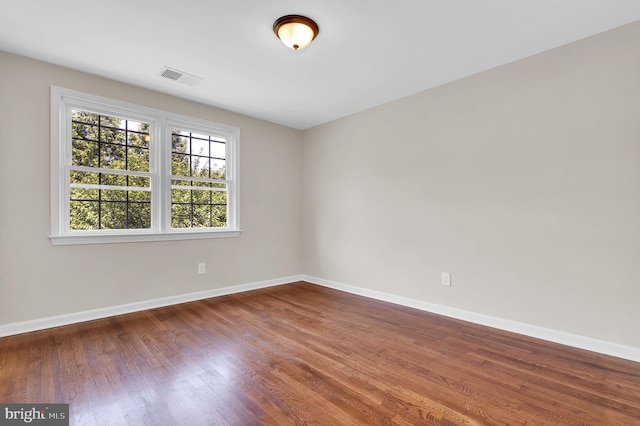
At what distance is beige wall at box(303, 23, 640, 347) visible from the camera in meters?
2.34

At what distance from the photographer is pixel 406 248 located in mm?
3646

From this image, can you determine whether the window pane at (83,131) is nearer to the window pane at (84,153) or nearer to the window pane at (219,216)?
the window pane at (84,153)

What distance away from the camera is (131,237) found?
10.9 feet

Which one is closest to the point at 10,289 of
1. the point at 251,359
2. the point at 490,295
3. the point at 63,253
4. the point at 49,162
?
the point at 63,253

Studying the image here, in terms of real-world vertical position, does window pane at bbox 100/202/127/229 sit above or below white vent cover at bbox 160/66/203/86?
below

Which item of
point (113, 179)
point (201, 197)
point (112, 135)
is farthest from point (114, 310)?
point (112, 135)

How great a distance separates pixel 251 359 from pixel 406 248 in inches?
86.7

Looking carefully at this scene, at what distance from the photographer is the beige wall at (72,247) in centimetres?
271

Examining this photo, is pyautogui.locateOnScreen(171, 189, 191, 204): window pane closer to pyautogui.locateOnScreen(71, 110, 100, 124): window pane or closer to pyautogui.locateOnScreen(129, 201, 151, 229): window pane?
pyautogui.locateOnScreen(129, 201, 151, 229): window pane

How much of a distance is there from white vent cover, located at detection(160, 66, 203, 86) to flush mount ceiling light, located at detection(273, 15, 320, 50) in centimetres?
128

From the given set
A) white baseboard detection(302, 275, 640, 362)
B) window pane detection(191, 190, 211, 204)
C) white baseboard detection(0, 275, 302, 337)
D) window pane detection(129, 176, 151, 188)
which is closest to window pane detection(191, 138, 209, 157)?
window pane detection(191, 190, 211, 204)

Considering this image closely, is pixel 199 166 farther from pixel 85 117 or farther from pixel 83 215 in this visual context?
pixel 83 215

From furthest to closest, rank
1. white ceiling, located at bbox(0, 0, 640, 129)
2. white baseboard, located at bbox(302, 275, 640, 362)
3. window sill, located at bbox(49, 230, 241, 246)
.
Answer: window sill, located at bbox(49, 230, 241, 246) < white baseboard, located at bbox(302, 275, 640, 362) < white ceiling, located at bbox(0, 0, 640, 129)

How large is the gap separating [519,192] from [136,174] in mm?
4023
